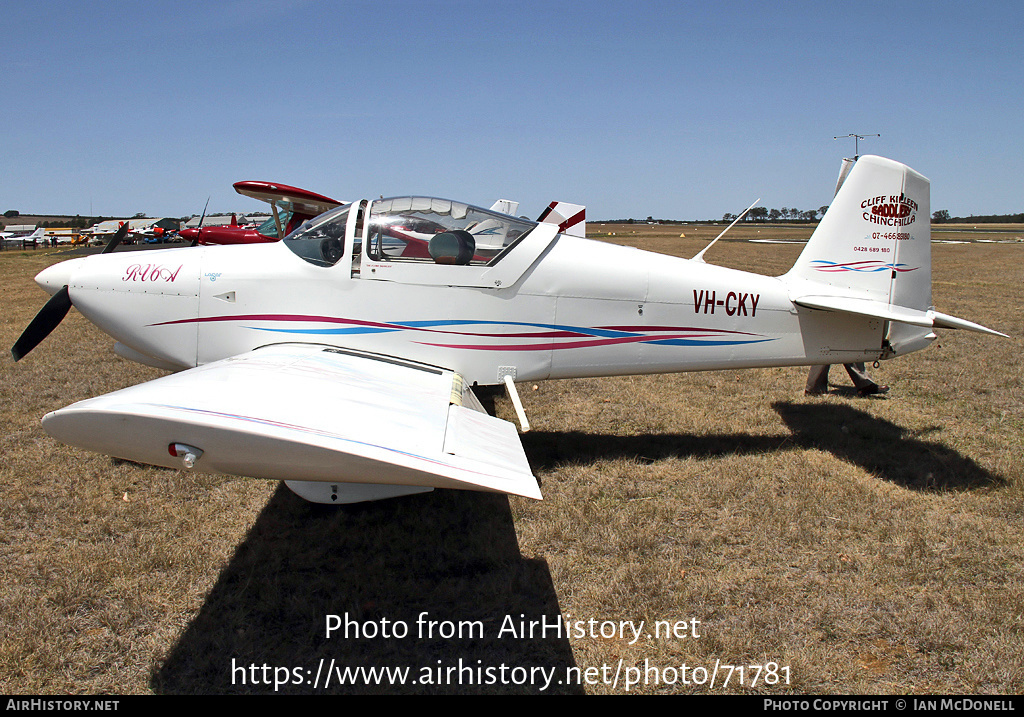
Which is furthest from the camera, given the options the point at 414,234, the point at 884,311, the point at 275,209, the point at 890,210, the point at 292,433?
the point at 275,209

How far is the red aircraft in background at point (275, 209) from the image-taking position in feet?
45.2

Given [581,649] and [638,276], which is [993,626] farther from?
[638,276]

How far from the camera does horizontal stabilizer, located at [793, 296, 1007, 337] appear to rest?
4.82m

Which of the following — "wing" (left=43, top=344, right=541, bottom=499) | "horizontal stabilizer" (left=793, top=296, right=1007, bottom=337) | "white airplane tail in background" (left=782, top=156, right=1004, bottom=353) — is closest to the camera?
"wing" (left=43, top=344, right=541, bottom=499)

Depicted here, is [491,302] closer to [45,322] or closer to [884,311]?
[884,311]

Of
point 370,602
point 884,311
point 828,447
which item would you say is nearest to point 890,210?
point 884,311

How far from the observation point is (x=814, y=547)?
3861 mm

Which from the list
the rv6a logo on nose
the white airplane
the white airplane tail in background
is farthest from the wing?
the rv6a logo on nose

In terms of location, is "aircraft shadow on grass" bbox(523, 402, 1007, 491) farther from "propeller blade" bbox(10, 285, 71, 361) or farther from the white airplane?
"propeller blade" bbox(10, 285, 71, 361)

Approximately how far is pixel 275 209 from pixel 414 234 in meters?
11.2

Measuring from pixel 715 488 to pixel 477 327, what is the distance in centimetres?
→ 216

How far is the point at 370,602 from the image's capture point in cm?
335

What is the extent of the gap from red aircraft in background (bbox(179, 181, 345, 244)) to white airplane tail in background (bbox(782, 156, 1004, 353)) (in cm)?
1013
